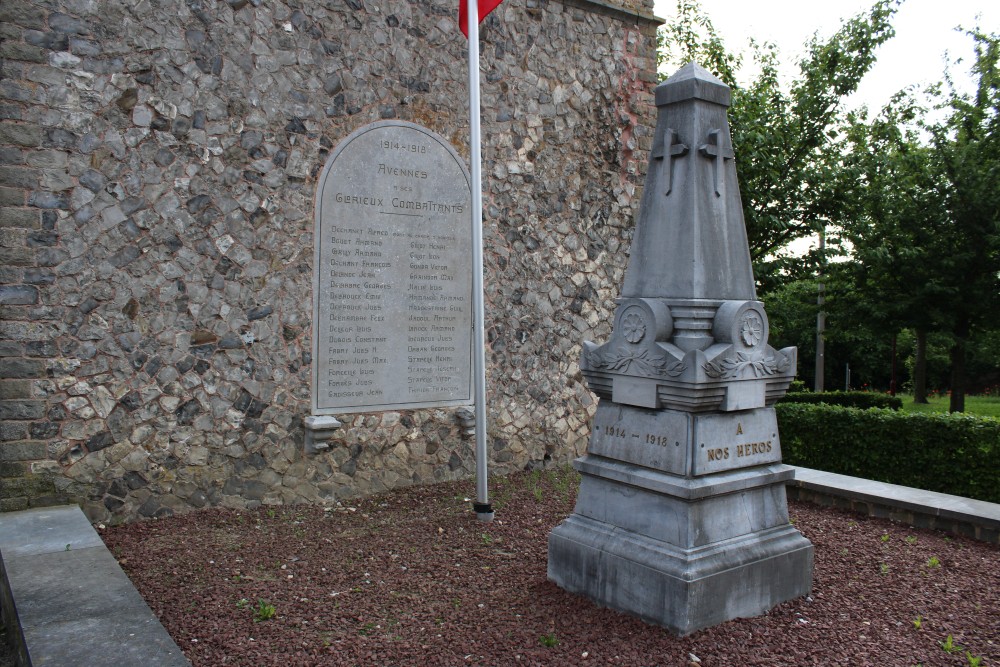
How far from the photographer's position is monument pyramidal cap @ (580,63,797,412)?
4074mm

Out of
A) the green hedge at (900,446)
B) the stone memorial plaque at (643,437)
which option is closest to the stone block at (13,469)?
the stone memorial plaque at (643,437)

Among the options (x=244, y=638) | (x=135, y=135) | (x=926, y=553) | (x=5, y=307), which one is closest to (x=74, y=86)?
(x=135, y=135)

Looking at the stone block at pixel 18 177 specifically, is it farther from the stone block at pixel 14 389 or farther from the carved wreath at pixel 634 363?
the carved wreath at pixel 634 363

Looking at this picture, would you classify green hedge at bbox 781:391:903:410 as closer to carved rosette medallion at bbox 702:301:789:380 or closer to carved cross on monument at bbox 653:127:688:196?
carved rosette medallion at bbox 702:301:789:380

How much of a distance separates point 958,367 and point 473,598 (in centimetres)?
1262

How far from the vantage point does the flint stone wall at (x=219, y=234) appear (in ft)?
18.0

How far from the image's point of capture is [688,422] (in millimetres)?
3998

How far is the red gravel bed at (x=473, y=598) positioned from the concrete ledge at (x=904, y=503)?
0.44 feet

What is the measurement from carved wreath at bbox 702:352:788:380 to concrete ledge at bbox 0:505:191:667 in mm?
2776

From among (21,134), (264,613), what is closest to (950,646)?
(264,613)

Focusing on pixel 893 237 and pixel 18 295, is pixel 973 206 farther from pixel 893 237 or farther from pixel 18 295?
pixel 18 295

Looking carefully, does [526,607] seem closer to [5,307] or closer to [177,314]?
[177,314]


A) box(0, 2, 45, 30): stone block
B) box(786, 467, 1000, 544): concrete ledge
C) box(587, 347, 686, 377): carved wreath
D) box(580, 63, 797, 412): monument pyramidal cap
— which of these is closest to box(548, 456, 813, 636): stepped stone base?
box(580, 63, 797, 412): monument pyramidal cap

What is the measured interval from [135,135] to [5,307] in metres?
1.58
